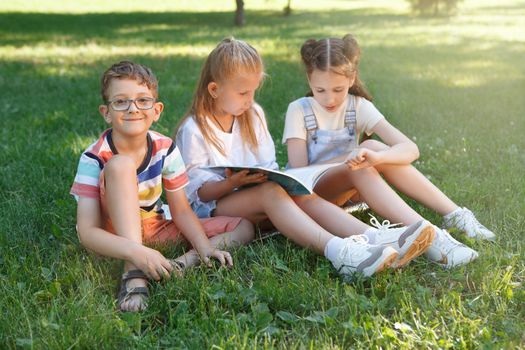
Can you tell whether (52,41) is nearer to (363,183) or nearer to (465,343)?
(363,183)

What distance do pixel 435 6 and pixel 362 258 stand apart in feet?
58.9

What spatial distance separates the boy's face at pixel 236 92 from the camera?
328 centimetres

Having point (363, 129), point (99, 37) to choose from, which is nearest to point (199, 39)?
point (99, 37)

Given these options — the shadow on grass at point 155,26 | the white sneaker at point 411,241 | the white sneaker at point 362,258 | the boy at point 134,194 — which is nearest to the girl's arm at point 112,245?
the boy at point 134,194

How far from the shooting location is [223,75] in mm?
3277

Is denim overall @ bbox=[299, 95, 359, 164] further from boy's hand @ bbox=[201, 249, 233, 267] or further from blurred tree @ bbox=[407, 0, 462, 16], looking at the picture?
blurred tree @ bbox=[407, 0, 462, 16]

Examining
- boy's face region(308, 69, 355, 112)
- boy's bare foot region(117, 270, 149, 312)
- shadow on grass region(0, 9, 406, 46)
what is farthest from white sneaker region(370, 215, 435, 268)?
shadow on grass region(0, 9, 406, 46)

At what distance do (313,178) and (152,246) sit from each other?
80cm

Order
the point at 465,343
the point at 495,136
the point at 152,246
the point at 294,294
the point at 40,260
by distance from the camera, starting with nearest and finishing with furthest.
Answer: the point at 465,343
the point at 294,294
the point at 40,260
the point at 152,246
the point at 495,136

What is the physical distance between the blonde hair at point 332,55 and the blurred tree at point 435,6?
1690cm

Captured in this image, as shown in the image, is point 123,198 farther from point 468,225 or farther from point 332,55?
point 468,225

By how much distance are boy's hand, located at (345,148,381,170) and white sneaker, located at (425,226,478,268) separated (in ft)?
1.48

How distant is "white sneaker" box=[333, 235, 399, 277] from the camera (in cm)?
275

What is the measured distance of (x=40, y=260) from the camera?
3025mm
